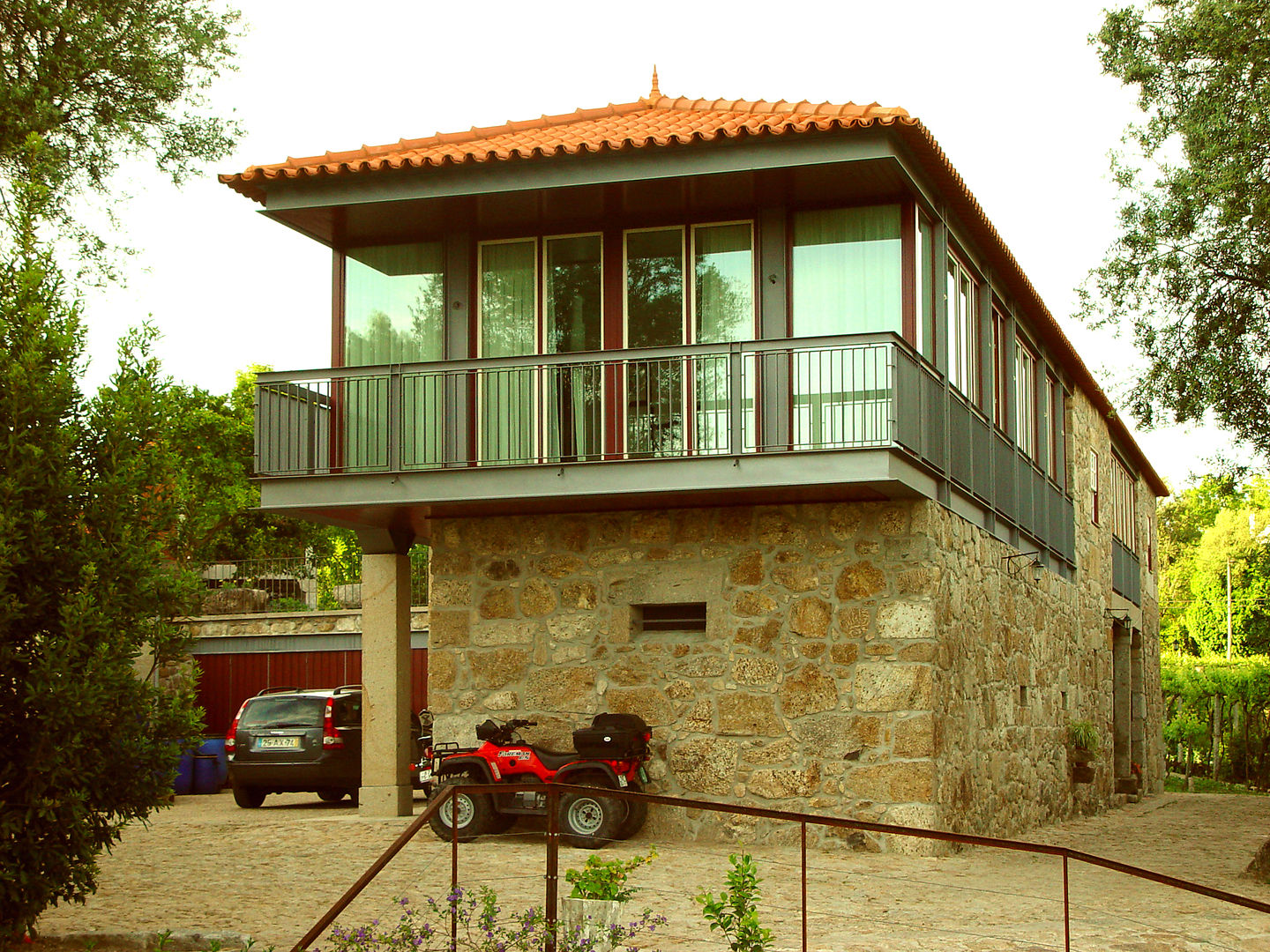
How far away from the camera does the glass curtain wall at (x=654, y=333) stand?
12234mm

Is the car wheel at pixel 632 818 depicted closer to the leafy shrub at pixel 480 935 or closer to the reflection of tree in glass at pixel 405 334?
the leafy shrub at pixel 480 935

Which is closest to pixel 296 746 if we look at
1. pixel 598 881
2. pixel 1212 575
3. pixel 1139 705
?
pixel 598 881

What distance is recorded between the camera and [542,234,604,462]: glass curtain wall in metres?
12.5

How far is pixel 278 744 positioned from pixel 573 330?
6827mm

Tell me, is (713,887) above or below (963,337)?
below

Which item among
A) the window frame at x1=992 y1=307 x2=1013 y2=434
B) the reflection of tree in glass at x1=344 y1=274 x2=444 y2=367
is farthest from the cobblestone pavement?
the window frame at x1=992 y1=307 x2=1013 y2=434

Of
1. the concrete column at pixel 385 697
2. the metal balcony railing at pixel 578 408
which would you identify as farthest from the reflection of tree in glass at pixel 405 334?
the concrete column at pixel 385 697

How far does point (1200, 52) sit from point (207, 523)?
31.9ft

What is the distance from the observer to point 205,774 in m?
20.8

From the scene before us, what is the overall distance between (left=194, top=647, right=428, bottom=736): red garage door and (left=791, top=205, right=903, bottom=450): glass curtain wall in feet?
38.9

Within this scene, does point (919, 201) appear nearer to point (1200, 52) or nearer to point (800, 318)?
point (800, 318)

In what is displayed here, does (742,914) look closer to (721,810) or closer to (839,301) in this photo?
(721,810)

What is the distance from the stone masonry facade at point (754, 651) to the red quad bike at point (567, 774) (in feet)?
1.37

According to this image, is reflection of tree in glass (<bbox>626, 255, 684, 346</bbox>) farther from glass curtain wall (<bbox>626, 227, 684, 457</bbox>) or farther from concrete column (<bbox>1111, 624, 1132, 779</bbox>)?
concrete column (<bbox>1111, 624, 1132, 779</bbox>)
